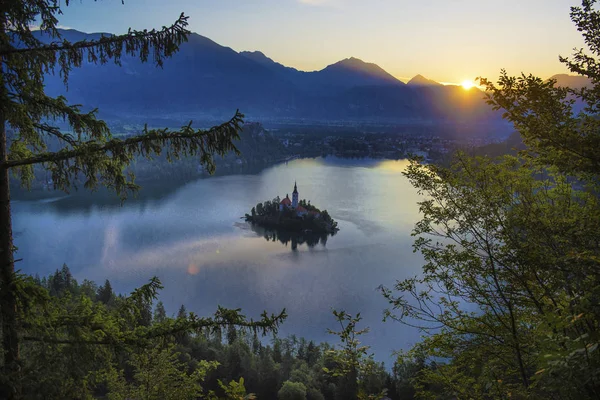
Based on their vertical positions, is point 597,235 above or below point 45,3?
below

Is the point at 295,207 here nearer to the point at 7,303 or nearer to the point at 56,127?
the point at 56,127

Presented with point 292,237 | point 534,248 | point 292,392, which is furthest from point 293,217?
point 534,248

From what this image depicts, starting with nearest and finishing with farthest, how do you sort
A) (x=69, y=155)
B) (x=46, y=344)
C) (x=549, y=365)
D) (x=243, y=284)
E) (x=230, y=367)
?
(x=549, y=365)
(x=46, y=344)
(x=69, y=155)
(x=230, y=367)
(x=243, y=284)

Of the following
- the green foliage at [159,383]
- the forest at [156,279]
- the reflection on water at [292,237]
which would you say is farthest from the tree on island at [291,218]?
the forest at [156,279]

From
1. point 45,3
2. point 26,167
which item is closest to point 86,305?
point 26,167

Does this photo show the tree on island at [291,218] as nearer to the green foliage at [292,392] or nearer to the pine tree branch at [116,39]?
the green foliage at [292,392]

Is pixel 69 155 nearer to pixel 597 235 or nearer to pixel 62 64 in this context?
pixel 62 64

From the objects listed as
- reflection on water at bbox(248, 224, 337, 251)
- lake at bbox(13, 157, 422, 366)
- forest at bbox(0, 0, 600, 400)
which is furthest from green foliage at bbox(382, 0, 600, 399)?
reflection on water at bbox(248, 224, 337, 251)
